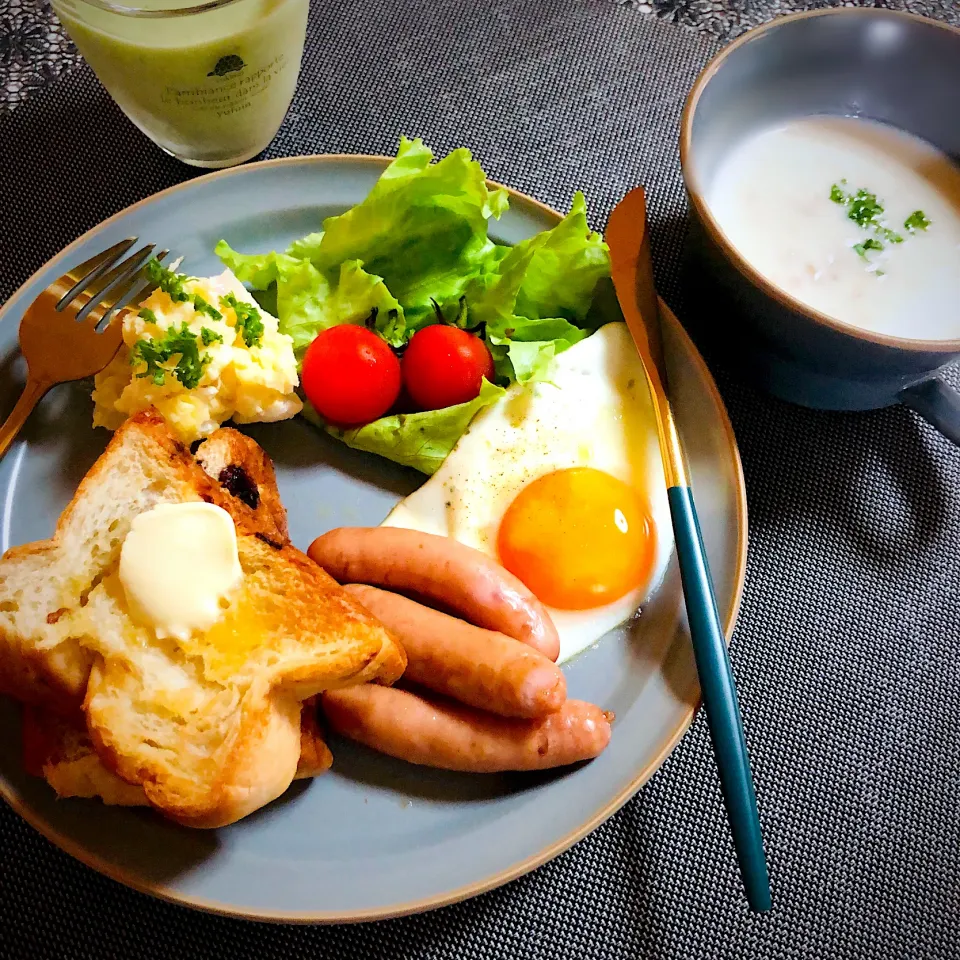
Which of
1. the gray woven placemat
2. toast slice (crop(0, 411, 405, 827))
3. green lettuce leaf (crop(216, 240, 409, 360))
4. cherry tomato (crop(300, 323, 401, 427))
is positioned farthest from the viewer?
green lettuce leaf (crop(216, 240, 409, 360))

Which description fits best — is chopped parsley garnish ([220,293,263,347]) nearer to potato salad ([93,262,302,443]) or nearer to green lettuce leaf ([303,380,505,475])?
potato salad ([93,262,302,443])

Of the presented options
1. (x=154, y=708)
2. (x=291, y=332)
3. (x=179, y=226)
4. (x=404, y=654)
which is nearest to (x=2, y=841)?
(x=154, y=708)

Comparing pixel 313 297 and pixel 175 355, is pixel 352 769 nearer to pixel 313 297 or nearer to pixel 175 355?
pixel 175 355

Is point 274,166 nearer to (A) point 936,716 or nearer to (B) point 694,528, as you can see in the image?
(B) point 694,528

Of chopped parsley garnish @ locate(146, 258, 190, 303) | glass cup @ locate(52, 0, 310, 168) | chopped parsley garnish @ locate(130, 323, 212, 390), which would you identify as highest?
glass cup @ locate(52, 0, 310, 168)

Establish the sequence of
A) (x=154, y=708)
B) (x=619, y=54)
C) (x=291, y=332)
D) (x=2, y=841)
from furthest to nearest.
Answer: (x=619, y=54)
(x=291, y=332)
(x=2, y=841)
(x=154, y=708)

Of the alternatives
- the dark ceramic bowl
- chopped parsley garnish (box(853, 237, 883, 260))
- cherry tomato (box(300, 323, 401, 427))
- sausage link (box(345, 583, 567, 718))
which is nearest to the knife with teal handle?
the dark ceramic bowl
